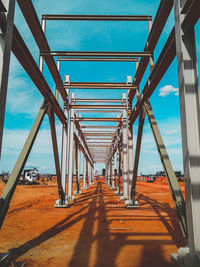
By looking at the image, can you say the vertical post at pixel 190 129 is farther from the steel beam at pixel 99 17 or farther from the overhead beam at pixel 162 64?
the steel beam at pixel 99 17

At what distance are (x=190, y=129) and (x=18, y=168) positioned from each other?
3.82 meters

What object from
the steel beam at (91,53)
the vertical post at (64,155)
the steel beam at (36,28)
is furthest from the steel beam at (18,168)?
the vertical post at (64,155)

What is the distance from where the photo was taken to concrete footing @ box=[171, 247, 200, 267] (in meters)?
3.33

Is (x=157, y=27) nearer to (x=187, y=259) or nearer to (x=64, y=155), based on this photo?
(x=187, y=259)

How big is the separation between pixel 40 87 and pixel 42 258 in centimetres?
503

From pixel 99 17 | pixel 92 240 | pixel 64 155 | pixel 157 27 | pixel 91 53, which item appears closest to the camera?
pixel 92 240

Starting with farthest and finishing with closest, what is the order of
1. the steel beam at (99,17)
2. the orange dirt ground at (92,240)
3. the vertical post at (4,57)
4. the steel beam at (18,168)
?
the steel beam at (99,17), the steel beam at (18,168), the orange dirt ground at (92,240), the vertical post at (4,57)

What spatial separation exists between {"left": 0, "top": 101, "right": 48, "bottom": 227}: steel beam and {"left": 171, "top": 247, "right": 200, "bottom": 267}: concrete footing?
332 cm

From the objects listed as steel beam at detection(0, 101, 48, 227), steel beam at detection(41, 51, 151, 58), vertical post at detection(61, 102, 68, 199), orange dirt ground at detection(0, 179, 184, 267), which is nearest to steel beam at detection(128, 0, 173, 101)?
steel beam at detection(41, 51, 151, 58)

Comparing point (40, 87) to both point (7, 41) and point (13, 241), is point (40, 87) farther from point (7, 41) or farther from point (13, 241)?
point (13, 241)

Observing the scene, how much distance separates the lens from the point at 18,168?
4.89 meters

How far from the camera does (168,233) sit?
5750 mm

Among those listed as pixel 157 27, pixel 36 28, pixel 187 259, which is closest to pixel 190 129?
pixel 187 259

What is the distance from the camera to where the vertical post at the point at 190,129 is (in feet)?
11.2
